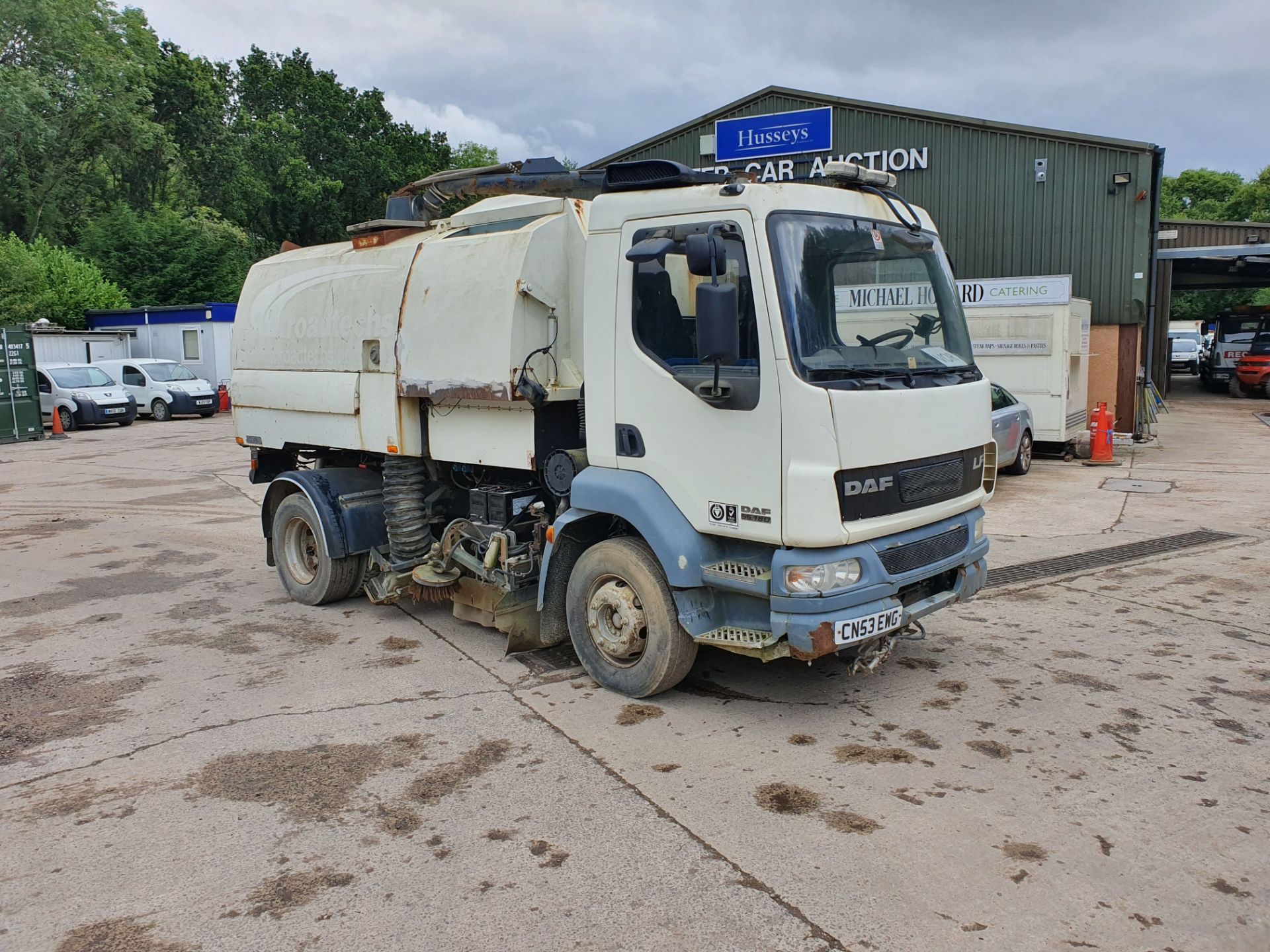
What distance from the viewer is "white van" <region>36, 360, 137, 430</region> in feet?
78.3

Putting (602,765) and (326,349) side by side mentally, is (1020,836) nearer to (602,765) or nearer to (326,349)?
(602,765)

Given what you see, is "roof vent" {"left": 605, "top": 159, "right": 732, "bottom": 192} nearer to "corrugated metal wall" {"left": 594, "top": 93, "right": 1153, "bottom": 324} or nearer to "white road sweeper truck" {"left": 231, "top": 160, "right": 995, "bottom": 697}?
"white road sweeper truck" {"left": 231, "top": 160, "right": 995, "bottom": 697}

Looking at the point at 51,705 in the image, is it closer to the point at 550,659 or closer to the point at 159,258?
the point at 550,659

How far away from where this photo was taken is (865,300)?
16.4 ft

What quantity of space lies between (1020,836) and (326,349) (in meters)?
5.66

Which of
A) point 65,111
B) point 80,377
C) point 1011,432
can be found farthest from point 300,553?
point 65,111

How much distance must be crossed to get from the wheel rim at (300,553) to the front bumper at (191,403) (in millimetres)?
20696

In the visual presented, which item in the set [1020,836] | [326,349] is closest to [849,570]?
[1020,836]

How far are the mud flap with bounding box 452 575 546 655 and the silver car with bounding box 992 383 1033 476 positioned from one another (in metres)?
8.63

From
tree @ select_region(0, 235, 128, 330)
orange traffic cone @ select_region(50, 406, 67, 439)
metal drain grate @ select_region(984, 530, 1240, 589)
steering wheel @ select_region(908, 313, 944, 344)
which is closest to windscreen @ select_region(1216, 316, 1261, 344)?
metal drain grate @ select_region(984, 530, 1240, 589)

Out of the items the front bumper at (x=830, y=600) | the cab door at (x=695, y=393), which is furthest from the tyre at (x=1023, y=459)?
the cab door at (x=695, y=393)

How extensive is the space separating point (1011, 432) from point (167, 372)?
2272 cm

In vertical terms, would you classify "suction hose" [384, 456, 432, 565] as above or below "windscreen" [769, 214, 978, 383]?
below

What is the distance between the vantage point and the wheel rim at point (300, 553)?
7.86m
